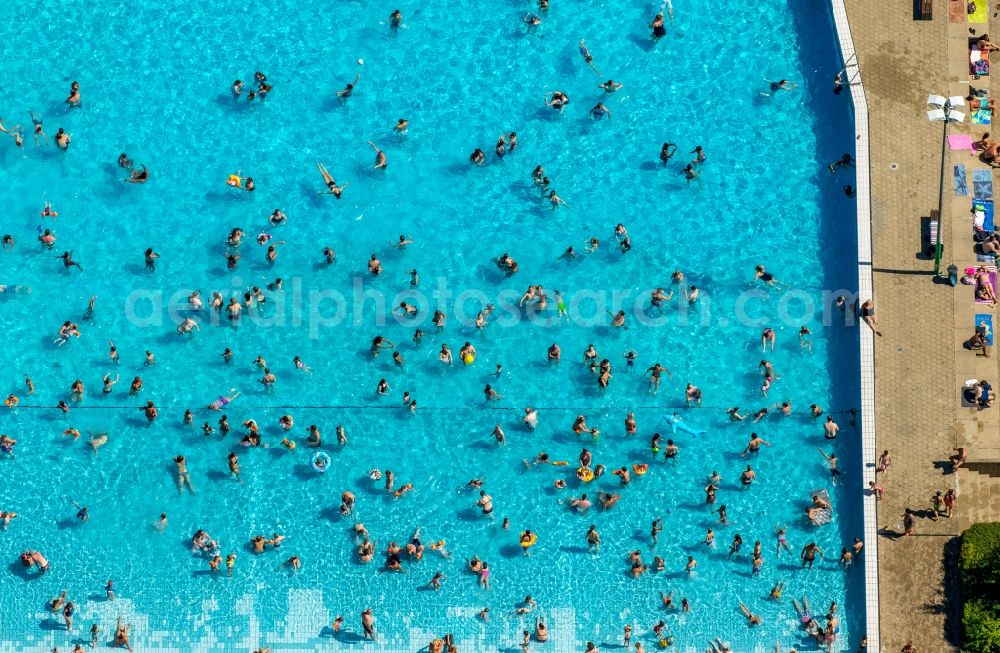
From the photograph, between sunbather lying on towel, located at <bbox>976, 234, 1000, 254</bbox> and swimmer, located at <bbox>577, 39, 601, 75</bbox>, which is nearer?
sunbather lying on towel, located at <bbox>976, 234, 1000, 254</bbox>

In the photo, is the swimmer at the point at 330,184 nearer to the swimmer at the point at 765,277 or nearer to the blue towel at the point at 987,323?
the swimmer at the point at 765,277

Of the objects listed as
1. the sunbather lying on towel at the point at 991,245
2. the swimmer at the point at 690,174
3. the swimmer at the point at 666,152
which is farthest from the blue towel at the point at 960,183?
the swimmer at the point at 666,152

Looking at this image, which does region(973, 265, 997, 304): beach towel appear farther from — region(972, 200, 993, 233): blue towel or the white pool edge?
the white pool edge

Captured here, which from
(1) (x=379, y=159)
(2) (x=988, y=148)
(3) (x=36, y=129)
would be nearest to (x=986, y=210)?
(2) (x=988, y=148)

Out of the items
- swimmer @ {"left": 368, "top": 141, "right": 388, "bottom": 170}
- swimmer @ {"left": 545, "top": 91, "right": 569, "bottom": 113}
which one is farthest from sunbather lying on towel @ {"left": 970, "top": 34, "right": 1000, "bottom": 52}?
swimmer @ {"left": 368, "top": 141, "right": 388, "bottom": 170}

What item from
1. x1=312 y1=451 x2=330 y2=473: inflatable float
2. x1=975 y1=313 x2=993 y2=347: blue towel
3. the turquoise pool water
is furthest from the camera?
x1=975 y1=313 x2=993 y2=347: blue towel

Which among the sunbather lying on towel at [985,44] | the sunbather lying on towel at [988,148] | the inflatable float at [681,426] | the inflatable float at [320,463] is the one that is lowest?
the inflatable float at [320,463]
